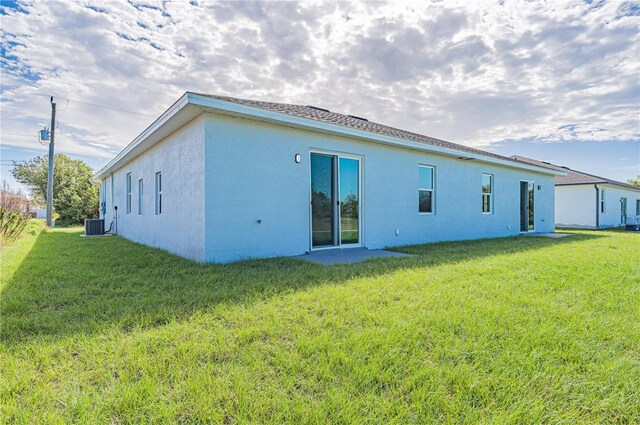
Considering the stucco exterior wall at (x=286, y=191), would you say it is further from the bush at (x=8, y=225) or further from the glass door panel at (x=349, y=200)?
the bush at (x=8, y=225)

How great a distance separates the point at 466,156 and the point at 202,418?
34.0ft

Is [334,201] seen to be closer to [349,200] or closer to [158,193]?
[349,200]

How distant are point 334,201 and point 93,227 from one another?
11.3 meters

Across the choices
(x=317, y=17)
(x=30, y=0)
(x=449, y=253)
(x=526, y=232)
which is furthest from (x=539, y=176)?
(x=30, y=0)

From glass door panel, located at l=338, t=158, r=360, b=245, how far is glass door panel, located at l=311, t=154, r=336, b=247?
25cm

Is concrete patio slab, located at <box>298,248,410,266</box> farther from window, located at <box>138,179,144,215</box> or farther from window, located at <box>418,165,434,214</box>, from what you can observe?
window, located at <box>138,179,144,215</box>

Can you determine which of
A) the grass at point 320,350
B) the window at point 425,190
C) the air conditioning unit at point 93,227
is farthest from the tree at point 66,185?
the window at point 425,190

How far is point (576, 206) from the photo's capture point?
20.1 meters

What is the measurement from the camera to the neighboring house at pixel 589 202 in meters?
19.3

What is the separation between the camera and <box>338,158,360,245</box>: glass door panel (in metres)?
7.71

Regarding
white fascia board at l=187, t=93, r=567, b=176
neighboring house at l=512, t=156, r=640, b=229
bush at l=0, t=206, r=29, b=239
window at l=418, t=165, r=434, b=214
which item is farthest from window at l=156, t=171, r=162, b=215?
neighboring house at l=512, t=156, r=640, b=229

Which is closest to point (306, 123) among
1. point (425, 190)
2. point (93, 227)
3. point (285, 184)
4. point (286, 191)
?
point (285, 184)

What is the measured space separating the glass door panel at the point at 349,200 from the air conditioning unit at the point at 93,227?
11076 mm

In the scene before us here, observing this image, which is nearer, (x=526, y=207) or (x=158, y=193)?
(x=158, y=193)
